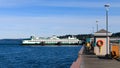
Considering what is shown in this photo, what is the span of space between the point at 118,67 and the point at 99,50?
1999 cm

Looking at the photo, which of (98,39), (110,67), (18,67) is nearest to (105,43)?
(98,39)

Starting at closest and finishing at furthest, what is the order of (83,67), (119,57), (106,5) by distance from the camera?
(83,67)
(119,57)
(106,5)

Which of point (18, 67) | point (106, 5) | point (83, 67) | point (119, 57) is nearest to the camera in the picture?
point (83, 67)

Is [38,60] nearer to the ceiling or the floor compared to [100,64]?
nearer to the floor

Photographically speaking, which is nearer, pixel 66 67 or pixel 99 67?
pixel 99 67

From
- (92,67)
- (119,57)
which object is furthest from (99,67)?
(119,57)

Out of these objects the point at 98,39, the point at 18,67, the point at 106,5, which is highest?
the point at 106,5

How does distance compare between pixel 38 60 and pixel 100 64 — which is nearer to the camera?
pixel 100 64

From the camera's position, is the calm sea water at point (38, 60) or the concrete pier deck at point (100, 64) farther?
the calm sea water at point (38, 60)

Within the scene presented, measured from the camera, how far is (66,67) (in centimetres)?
4428

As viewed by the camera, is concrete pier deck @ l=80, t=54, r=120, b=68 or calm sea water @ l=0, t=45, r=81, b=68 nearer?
concrete pier deck @ l=80, t=54, r=120, b=68

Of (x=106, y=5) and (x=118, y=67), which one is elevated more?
(x=106, y=5)

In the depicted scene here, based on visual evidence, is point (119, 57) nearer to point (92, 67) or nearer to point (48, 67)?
point (48, 67)

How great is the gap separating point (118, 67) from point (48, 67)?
17.2 m
